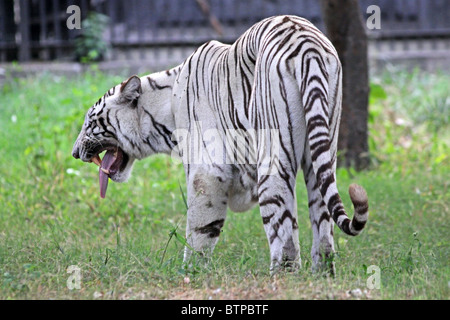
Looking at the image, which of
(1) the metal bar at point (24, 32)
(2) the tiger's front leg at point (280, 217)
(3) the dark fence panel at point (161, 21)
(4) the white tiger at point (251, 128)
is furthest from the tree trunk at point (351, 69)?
(1) the metal bar at point (24, 32)

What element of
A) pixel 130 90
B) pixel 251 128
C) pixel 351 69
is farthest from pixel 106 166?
pixel 351 69

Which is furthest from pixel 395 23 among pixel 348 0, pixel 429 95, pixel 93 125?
pixel 93 125

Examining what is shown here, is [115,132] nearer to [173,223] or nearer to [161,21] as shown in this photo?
[173,223]

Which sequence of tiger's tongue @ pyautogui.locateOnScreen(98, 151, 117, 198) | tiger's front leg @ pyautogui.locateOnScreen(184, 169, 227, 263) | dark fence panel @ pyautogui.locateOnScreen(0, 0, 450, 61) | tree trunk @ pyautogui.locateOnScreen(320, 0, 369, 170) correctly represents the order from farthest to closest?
dark fence panel @ pyautogui.locateOnScreen(0, 0, 450, 61), tree trunk @ pyautogui.locateOnScreen(320, 0, 369, 170), tiger's tongue @ pyautogui.locateOnScreen(98, 151, 117, 198), tiger's front leg @ pyautogui.locateOnScreen(184, 169, 227, 263)

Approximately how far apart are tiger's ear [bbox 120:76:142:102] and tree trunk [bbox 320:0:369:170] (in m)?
3.73

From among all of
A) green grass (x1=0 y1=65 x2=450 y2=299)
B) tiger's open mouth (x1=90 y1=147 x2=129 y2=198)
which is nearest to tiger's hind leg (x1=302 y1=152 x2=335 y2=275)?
green grass (x1=0 y1=65 x2=450 y2=299)

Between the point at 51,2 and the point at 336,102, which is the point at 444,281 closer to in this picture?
the point at 336,102

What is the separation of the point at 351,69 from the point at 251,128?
4160 mm

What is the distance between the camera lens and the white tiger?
4465 millimetres

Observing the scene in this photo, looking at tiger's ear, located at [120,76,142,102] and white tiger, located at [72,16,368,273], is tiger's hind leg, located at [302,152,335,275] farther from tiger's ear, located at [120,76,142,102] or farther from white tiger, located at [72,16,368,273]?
tiger's ear, located at [120,76,142,102]

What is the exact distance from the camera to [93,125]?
19.1 ft

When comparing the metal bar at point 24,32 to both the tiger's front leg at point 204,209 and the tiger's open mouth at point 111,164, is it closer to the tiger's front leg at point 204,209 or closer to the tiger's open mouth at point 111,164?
the tiger's open mouth at point 111,164

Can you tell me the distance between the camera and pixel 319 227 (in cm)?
475

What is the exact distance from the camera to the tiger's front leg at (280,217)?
4.60m
